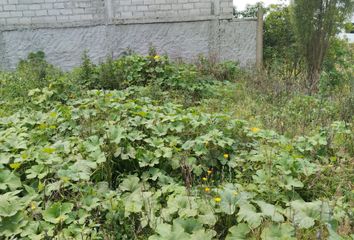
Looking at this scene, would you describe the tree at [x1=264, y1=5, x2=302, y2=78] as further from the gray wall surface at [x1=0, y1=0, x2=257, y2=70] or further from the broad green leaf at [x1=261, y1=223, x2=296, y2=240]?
the broad green leaf at [x1=261, y1=223, x2=296, y2=240]

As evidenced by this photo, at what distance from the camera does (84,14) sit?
24.3 ft

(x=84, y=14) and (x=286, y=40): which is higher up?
(x=84, y=14)

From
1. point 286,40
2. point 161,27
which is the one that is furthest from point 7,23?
point 286,40

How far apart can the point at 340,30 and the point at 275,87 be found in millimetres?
2837

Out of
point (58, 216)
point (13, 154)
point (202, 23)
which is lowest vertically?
point (58, 216)

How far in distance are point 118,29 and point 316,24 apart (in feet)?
13.7

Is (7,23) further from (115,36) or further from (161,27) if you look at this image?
(161,27)

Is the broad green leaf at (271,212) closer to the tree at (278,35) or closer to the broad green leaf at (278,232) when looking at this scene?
the broad green leaf at (278,232)

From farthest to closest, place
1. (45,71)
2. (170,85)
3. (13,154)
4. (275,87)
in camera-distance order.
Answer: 1. (45,71)
2. (170,85)
3. (275,87)
4. (13,154)

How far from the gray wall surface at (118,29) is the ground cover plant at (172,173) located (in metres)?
3.46

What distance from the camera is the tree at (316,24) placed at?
641 centimetres

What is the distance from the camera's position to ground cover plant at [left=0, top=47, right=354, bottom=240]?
198 centimetres

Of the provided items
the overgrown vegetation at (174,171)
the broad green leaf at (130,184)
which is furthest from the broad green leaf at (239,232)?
the broad green leaf at (130,184)

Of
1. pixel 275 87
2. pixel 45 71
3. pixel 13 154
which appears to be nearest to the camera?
pixel 13 154
